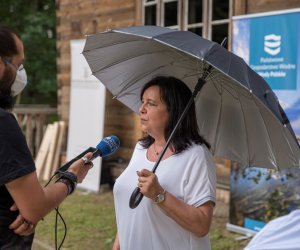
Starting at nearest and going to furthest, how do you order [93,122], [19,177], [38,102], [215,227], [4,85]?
[19,177]
[4,85]
[215,227]
[93,122]
[38,102]

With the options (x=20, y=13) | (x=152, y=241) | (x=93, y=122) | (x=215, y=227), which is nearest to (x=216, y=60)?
(x=152, y=241)

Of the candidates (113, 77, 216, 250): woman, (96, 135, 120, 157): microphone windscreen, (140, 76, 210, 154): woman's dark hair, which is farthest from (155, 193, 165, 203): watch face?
(96, 135, 120, 157): microphone windscreen

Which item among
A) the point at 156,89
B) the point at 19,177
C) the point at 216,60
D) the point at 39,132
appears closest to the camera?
the point at 19,177

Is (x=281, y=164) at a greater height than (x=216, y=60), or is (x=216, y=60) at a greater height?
(x=216, y=60)

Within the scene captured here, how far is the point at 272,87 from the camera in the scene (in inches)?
188

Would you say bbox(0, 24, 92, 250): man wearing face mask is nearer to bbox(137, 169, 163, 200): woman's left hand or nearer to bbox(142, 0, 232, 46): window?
bbox(137, 169, 163, 200): woman's left hand

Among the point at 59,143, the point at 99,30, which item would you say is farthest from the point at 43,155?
the point at 99,30

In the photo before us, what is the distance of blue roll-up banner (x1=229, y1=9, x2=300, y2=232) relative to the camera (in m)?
4.63

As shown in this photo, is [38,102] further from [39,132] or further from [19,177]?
[19,177]

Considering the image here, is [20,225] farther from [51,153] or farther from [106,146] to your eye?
[51,153]

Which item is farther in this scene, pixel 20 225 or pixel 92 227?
pixel 92 227

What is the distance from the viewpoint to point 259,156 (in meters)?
2.47

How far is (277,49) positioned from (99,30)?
A: 12.8 feet

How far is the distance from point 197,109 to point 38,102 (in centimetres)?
1684
